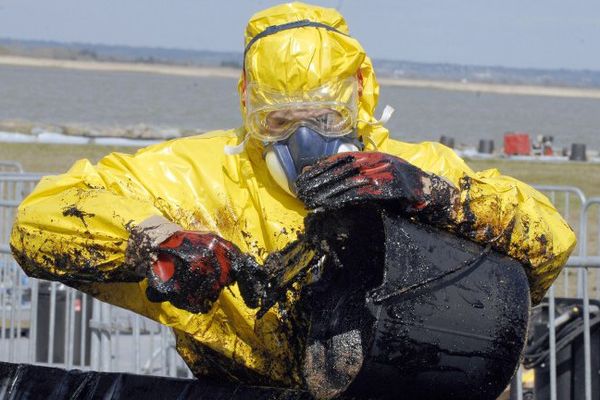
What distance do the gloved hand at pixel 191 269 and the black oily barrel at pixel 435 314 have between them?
0.76 ft

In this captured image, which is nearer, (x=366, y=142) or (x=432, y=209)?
(x=432, y=209)

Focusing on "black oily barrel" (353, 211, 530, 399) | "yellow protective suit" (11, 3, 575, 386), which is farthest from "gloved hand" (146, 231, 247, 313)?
"black oily barrel" (353, 211, 530, 399)

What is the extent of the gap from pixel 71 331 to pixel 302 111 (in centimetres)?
299

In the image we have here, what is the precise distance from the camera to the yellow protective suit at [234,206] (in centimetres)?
276

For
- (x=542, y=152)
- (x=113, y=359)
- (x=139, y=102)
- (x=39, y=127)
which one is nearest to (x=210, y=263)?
(x=113, y=359)

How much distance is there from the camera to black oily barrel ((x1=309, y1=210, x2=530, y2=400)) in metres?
2.59

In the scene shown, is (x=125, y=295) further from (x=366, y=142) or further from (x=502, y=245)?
(x=502, y=245)

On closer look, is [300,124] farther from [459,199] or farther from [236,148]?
[459,199]

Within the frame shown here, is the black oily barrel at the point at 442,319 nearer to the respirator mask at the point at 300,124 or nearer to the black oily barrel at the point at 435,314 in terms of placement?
the black oily barrel at the point at 435,314

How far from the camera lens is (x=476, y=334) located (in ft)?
8.71

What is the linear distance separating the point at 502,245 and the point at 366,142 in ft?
1.78

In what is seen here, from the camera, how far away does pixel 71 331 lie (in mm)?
5652

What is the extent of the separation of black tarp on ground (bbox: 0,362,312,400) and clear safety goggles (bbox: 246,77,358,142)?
66cm

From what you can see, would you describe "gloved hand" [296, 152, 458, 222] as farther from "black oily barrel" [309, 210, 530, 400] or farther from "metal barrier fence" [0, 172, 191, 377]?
"metal barrier fence" [0, 172, 191, 377]
